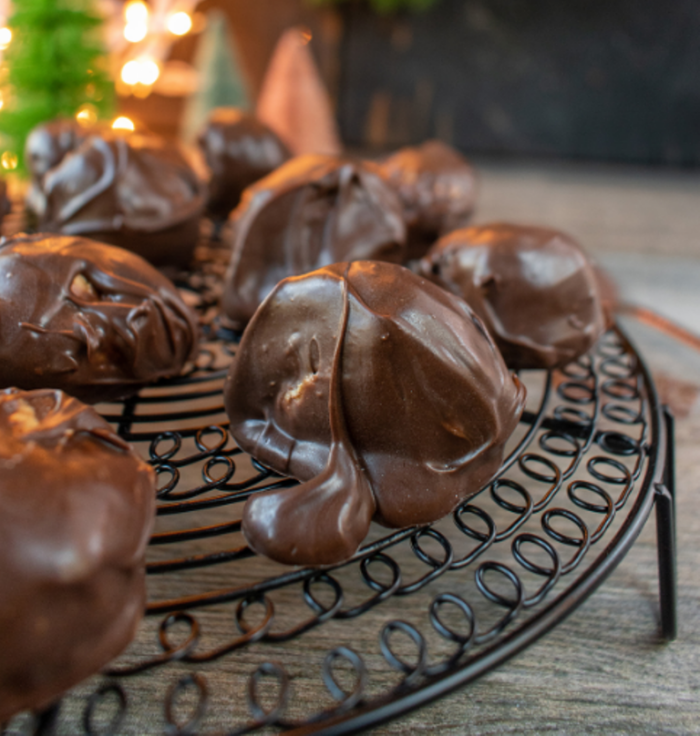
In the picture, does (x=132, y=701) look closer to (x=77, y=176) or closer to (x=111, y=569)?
(x=111, y=569)

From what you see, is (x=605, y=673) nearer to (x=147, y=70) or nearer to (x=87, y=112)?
(x=87, y=112)

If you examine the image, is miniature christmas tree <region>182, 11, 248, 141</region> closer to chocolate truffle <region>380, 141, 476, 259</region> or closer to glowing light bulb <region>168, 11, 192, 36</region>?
glowing light bulb <region>168, 11, 192, 36</region>

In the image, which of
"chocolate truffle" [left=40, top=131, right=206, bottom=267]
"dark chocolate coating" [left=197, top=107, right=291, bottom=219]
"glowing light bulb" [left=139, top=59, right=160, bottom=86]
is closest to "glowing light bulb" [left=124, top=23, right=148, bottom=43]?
"glowing light bulb" [left=139, top=59, right=160, bottom=86]

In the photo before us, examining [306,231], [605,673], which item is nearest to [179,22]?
[306,231]

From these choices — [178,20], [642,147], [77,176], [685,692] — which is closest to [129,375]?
[77,176]

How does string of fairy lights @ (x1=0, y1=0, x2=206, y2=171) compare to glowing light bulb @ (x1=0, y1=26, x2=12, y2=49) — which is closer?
glowing light bulb @ (x1=0, y1=26, x2=12, y2=49)

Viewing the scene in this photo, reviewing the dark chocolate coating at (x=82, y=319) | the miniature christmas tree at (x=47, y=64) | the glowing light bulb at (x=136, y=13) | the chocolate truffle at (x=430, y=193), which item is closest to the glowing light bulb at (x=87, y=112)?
the miniature christmas tree at (x=47, y=64)

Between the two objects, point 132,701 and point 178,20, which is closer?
point 132,701
